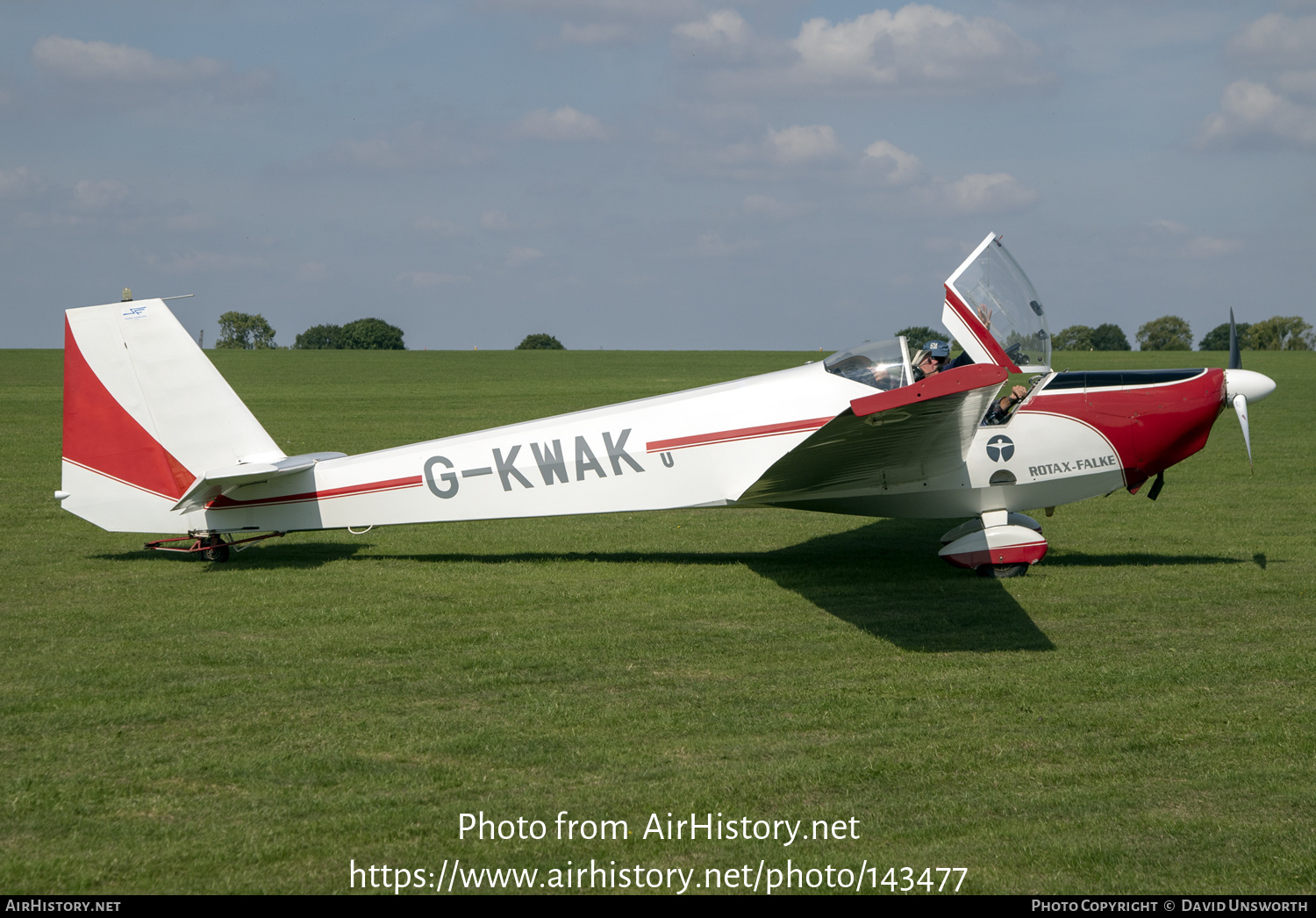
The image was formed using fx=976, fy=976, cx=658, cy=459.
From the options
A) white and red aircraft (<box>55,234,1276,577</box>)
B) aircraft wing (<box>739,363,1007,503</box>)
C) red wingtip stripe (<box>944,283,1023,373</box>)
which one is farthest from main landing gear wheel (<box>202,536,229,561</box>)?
red wingtip stripe (<box>944,283,1023,373</box>)

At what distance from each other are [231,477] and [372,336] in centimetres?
8160

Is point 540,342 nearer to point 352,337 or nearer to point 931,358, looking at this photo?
point 352,337

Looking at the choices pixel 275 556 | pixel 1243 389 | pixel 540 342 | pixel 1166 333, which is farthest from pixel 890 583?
pixel 1166 333

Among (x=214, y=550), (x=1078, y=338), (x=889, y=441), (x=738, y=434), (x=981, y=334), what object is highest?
(x=1078, y=338)

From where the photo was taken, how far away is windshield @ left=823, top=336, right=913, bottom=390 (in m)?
7.88

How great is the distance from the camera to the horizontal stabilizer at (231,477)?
26.6ft

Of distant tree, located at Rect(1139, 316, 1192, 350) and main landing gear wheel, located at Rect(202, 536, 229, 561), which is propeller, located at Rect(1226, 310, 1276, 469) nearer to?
main landing gear wheel, located at Rect(202, 536, 229, 561)

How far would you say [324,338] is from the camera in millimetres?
87312

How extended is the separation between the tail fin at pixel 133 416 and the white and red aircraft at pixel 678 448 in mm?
11

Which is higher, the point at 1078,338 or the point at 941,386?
the point at 1078,338

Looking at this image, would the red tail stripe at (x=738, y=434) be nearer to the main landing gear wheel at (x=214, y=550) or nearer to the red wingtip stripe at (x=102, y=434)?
the main landing gear wheel at (x=214, y=550)

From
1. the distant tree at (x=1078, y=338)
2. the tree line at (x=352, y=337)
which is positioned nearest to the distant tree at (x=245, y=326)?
the tree line at (x=352, y=337)

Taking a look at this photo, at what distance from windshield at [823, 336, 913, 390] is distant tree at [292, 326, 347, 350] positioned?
81.8m

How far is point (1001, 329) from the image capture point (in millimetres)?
8375
